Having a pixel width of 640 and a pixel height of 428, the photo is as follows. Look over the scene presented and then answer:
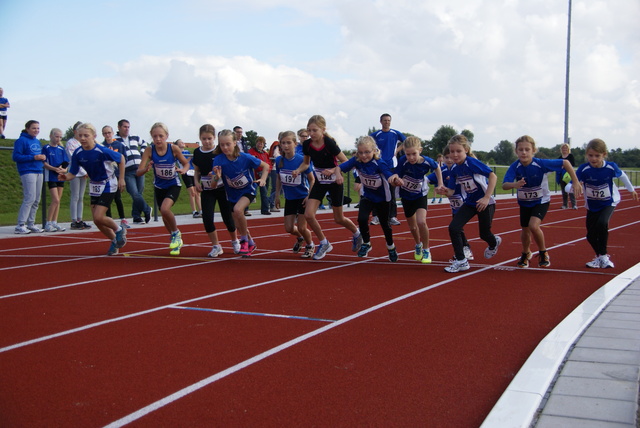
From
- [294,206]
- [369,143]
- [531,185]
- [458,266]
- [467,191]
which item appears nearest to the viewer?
[458,266]

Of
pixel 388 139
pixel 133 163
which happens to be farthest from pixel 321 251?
pixel 133 163

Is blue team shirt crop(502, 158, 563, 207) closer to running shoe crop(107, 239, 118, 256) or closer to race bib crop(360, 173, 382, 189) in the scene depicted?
race bib crop(360, 173, 382, 189)

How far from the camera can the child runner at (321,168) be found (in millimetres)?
8766

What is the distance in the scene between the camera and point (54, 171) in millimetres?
12719

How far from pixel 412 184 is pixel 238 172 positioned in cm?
233

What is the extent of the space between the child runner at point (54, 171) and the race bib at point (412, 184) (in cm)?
703

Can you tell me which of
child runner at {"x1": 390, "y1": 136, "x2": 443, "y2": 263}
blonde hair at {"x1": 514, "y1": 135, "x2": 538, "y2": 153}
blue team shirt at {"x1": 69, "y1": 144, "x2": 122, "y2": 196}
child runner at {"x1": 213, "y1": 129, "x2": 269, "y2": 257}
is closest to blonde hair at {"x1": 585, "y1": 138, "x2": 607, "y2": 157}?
blonde hair at {"x1": 514, "y1": 135, "x2": 538, "y2": 153}

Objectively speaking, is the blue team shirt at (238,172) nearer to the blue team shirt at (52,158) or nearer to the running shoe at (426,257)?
the running shoe at (426,257)

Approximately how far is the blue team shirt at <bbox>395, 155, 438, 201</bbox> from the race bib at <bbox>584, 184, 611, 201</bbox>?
1874 millimetres

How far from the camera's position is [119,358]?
4270 mm

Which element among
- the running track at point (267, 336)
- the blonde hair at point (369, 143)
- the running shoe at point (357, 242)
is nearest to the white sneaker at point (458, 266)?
the running track at point (267, 336)

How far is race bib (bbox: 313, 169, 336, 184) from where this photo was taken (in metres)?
8.84

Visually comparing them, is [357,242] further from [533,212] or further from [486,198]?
[533,212]

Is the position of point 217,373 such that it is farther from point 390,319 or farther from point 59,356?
point 390,319
